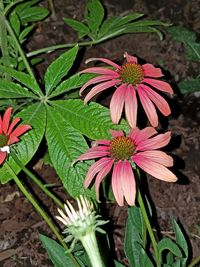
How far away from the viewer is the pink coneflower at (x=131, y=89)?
41.9 inches

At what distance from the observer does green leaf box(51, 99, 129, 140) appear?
3.76 ft

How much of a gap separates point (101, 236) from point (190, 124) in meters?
0.73

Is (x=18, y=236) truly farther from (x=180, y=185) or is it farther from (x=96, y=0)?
(x=96, y=0)

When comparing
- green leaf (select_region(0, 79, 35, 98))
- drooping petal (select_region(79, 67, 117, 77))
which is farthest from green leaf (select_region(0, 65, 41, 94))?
drooping petal (select_region(79, 67, 117, 77))

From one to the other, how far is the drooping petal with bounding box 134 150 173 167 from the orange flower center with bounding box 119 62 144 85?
6.6 inches

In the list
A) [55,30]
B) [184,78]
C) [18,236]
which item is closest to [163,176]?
[18,236]

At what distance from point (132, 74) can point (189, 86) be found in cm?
79

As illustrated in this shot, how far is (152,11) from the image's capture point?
2.19m

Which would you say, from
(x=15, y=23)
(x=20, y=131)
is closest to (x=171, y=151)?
(x=15, y=23)

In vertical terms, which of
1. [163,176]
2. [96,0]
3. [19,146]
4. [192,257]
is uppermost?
[96,0]

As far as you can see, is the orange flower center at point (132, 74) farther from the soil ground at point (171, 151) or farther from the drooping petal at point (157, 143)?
the soil ground at point (171, 151)

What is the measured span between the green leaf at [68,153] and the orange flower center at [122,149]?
123 mm

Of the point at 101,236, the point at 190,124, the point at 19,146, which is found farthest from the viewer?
the point at 190,124

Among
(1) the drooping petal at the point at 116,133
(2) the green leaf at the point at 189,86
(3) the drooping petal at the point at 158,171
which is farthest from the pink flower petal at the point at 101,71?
(2) the green leaf at the point at 189,86
